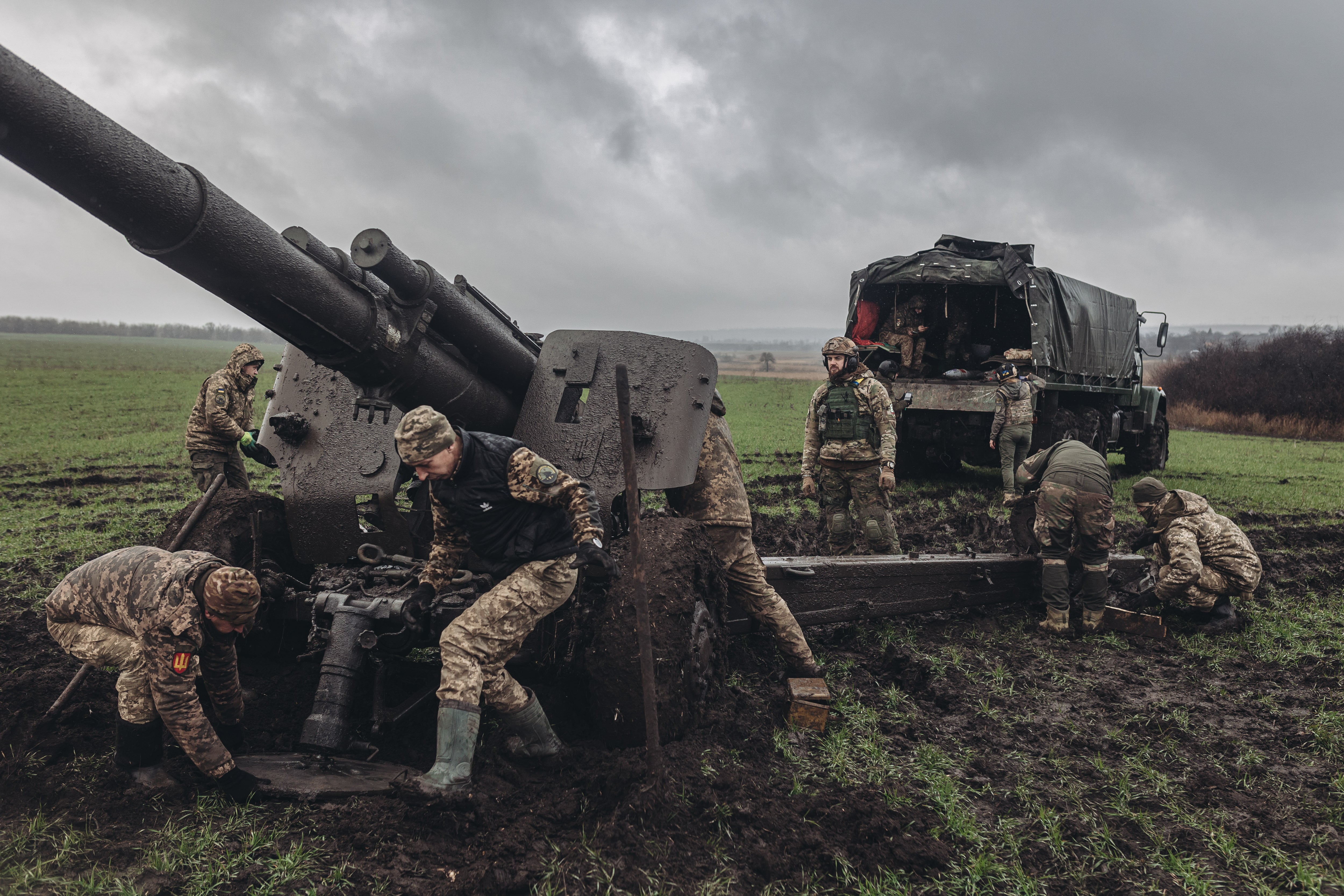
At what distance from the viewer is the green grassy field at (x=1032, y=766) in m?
2.72

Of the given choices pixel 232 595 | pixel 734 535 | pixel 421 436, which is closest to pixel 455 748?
pixel 232 595

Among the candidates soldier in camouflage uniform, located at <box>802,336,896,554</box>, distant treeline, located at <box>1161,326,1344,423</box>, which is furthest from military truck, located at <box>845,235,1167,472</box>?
distant treeline, located at <box>1161,326,1344,423</box>

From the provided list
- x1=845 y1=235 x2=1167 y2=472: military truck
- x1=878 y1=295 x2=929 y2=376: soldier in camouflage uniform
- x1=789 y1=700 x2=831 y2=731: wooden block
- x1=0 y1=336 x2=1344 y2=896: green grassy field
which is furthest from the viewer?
x1=878 y1=295 x2=929 y2=376: soldier in camouflage uniform

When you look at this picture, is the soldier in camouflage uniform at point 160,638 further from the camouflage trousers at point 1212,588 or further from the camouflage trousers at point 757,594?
the camouflage trousers at point 1212,588

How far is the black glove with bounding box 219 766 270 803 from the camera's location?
121 inches

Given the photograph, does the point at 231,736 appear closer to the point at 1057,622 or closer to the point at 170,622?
the point at 170,622

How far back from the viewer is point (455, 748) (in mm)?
3047

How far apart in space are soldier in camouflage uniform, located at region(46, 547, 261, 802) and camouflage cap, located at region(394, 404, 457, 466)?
0.78m

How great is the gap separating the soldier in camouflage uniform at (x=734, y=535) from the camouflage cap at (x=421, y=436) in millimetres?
1370

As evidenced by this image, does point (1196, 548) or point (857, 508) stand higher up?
point (857, 508)

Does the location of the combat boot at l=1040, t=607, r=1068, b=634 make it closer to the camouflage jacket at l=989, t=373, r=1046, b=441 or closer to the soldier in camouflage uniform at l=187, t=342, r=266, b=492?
the camouflage jacket at l=989, t=373, r=1046, b=441

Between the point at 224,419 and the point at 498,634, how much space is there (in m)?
4.87

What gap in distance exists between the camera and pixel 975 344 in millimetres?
11828


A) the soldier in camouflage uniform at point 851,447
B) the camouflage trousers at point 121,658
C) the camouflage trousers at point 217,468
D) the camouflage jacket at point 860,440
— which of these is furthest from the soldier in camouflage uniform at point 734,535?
the camouflage trousers at point 217,468
